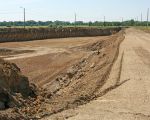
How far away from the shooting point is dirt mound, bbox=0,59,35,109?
578 inches

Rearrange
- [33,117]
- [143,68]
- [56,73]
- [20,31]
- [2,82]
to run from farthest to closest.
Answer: [20,31], [56,73], [143,68], [2,82], [33,117]

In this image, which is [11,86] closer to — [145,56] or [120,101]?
[120,101]

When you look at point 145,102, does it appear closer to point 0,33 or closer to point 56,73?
point 56,73

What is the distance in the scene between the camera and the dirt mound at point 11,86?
14672mm

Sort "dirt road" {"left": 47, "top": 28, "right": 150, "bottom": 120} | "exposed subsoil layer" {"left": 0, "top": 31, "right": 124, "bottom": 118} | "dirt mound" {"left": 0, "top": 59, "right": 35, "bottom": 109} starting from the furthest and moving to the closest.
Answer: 1. "exposed subsoil layer" {"left": 0, "top": 31, "right": 124, "bottom": 118}
2. "dirt mound" {"left": 0, "top": 59, "right": 35, "bottom": 109}
3. "dirt road" {"left": 47, "top": 28, "right": 150, "bottom": 120}

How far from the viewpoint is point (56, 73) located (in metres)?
31.8

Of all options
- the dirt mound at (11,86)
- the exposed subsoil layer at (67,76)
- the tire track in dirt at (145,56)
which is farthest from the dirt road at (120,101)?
the tire track in dirt at (145,56)

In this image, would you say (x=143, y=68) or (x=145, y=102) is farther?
(x=143, y=68)

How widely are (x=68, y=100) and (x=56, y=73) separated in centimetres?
1714

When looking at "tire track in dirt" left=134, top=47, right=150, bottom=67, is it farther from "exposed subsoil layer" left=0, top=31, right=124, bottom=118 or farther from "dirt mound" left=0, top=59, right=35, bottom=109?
"dirt mound" left=0, top=59, right=35, bottom=109

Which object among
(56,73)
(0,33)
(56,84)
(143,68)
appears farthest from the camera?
(0,33)

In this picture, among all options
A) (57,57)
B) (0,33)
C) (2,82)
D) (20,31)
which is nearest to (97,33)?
(20,31)

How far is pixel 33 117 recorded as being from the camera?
12422 millimetres

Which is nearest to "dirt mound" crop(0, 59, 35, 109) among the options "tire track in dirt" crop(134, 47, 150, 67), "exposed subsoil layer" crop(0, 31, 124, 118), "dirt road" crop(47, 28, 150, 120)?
"exposed subsoil layer" crop(0, 31, 124, 118)
